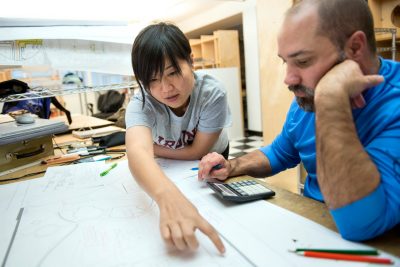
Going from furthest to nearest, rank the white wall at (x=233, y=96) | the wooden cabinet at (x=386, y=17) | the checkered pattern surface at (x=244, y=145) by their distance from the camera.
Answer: the white wall at (x=233, y=96) < the checkered pattern surface at (x=244, y=145) < the wooden cabinet at (x=386, y=17)

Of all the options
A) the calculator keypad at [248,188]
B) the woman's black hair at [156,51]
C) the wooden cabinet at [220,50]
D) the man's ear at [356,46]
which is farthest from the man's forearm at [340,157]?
the wooden cabinet at [220,50]

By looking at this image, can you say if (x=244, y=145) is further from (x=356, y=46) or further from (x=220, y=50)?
(x=356, y=46)

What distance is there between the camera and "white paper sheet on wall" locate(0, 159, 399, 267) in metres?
0.55

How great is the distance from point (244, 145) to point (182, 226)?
12.6 ft

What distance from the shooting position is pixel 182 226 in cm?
58

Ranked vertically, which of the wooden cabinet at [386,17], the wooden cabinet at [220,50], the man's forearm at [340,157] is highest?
the wooden cabinet at [220,50]

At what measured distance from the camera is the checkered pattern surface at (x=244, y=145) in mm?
4039

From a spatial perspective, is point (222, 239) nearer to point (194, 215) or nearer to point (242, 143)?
point (194, 215)

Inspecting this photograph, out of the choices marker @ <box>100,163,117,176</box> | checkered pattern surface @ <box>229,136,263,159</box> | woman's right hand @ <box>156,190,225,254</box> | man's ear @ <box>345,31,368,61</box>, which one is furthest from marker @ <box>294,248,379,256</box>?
checkered pattern surface @ <box>229,136,263,159</box>

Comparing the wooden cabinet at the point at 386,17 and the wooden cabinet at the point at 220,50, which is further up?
the wooden cabinet at the point at 220,50

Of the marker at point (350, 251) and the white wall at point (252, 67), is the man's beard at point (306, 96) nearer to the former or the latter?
the marker at point (350, 251)

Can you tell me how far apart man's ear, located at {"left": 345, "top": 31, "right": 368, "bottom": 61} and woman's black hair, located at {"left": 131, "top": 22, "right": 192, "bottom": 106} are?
20.6 inches

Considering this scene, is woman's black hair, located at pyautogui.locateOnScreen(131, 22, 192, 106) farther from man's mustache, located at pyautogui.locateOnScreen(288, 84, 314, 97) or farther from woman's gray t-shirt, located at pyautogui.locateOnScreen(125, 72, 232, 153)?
man's mustache, located at pyautogui.locateOnScreen(288, 84, 314, 97)

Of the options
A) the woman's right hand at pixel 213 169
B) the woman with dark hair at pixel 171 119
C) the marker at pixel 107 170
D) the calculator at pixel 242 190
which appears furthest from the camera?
the marker at pixel 107 170
